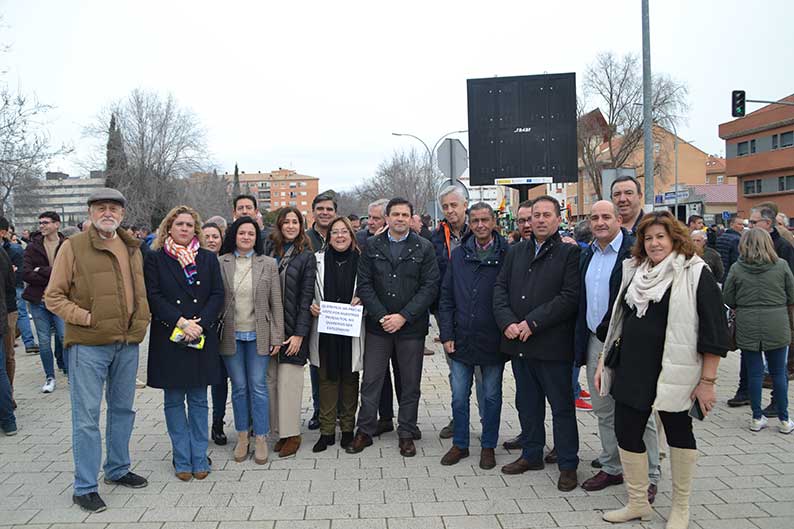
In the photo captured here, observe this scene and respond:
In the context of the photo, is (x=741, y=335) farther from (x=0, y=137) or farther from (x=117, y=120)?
(x=117, y=120)

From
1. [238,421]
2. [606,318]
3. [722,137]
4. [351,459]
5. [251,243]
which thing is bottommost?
[351,459]

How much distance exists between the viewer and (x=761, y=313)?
247 inches

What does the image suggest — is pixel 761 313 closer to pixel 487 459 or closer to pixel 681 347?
pixel 681 347

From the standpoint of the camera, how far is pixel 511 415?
686 cm

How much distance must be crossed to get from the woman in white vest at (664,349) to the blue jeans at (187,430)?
10.7 ft

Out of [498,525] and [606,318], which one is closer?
[498,525]

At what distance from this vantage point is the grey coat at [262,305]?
17.7ft

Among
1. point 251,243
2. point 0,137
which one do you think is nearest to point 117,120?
point 0,137

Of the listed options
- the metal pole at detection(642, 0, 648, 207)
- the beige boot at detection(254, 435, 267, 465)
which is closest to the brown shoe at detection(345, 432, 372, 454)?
the beige boot at detection(254, 435, 267, 465)

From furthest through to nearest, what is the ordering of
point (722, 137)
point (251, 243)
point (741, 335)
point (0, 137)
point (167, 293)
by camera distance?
1. point (722, 137)
2. point (0, 137)
3. point (741, 335)
4. point (251, 243)
5. point (167, 293)

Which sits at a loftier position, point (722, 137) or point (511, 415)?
point (722, 137)

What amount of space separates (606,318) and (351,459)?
8.52 feet

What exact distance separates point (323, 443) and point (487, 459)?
158 cm

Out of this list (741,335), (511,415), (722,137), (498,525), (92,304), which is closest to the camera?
(498,525)
